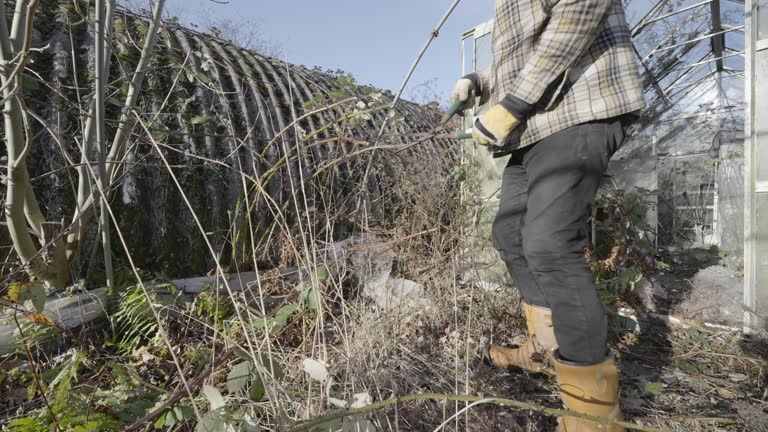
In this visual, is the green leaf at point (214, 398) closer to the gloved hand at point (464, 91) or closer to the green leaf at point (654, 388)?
the gloved hand at point (464, 91)

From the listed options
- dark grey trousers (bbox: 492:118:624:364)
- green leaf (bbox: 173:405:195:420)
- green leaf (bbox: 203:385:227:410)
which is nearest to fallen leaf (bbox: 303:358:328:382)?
green leaf (bbox: 203:385:227:410)

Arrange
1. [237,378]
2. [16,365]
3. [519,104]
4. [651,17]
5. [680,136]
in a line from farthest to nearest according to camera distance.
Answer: [680,136]
[651,17]
[16,365]
[519,104]
[237,378]

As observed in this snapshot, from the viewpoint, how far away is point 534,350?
1921 mm

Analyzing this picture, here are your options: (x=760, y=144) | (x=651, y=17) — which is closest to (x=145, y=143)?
(x=760, y=144)

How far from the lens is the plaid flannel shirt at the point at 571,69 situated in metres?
1.45

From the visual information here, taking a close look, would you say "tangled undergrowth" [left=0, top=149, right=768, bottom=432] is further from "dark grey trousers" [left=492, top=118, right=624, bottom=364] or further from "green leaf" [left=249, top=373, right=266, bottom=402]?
"dark grey trousers" [left=492, top=118, right=624, bottom=364]

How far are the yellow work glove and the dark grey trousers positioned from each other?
0.17 meters

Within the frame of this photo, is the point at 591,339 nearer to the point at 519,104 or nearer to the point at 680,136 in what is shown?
the point at 519,104

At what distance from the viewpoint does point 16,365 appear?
69.2 inches

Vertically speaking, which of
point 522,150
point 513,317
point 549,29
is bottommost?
point 513,317

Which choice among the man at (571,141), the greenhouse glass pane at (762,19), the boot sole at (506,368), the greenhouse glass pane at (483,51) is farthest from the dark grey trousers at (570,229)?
the greenhouse glass pane at (483,51)

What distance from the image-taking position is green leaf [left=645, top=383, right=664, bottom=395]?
1855 mm

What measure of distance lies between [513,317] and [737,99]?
22.4ft

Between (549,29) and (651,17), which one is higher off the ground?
(651,17)
